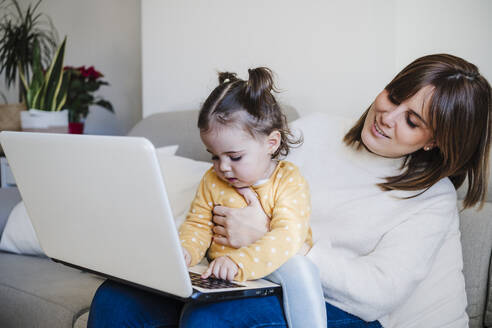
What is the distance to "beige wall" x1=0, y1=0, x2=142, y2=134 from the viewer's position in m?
3.30

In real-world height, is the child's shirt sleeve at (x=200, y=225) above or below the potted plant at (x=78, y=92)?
below

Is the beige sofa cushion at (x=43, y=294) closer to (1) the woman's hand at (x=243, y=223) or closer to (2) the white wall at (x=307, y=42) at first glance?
(1) the woman's hand at (x=243, y=223)

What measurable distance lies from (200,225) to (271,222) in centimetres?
20

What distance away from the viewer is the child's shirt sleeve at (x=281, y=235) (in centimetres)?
89

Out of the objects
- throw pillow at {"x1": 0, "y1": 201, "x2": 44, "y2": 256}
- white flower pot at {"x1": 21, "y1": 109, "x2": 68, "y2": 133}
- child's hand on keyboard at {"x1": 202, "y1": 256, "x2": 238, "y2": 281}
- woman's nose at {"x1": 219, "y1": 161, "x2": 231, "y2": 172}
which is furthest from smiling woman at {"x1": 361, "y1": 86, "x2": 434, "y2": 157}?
white flower pot at {"x1": 21, "y1": 109, "x2": 68, "y2": 133}

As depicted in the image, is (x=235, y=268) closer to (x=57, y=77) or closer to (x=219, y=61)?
(x=219, y=61)

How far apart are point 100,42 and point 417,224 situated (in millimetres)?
2997

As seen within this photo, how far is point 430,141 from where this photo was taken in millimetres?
1129

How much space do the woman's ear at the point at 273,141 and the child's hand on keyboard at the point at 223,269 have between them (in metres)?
0.29

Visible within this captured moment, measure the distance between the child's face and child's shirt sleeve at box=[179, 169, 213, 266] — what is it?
4.3 inches

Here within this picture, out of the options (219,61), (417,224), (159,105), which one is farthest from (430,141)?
(159,105)

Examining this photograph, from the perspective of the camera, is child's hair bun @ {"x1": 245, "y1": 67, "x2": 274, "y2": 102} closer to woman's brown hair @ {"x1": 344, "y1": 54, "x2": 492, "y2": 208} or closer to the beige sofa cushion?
woman's brown hair @ {"x1": 344, "y1": 54, "x2": 492, "y2": 208}

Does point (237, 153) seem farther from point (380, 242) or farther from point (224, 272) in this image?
point (380, 242)

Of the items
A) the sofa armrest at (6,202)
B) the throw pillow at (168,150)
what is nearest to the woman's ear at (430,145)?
the throw pillow at (168,150)
